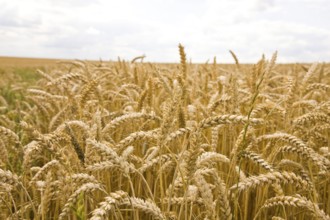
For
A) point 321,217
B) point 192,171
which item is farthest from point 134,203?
point 321,217

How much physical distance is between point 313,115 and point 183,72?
749 mm

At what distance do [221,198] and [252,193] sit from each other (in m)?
1.13

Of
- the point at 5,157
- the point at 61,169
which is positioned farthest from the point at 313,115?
the point at 5,157

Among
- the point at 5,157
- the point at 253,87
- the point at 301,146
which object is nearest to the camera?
the point at 301,146

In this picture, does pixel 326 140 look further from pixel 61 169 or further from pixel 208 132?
pixel 61 169

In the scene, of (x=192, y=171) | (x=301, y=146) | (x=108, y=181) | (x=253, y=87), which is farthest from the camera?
(x=253, y=87)

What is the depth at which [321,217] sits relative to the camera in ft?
4.27

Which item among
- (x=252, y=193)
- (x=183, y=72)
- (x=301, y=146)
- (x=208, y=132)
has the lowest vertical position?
(x=252, y=193)

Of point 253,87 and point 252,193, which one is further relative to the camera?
point 253,87

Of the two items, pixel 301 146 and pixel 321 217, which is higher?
pixel 301 146

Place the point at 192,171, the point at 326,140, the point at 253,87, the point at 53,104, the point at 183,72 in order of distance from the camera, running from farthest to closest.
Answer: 1. the point at 53,104
2. the point at 253,87
3. the point at 326,140
4. the point at 183,72
5. the point at 192,171

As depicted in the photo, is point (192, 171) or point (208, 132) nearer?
point (192, 171)

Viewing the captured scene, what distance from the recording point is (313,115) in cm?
194

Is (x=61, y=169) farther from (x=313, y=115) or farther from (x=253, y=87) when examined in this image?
(x=253, y=87)
